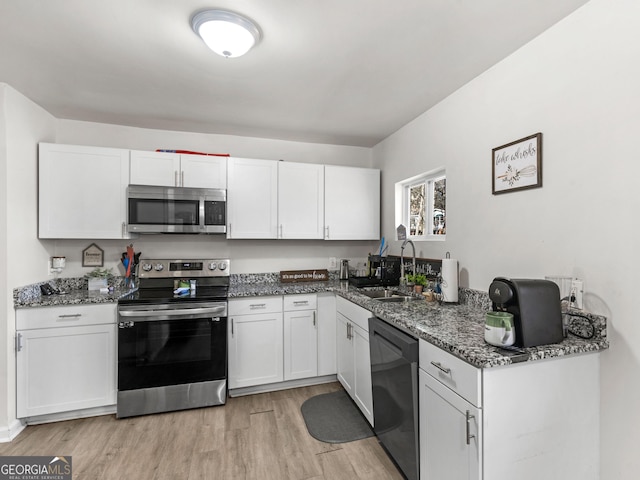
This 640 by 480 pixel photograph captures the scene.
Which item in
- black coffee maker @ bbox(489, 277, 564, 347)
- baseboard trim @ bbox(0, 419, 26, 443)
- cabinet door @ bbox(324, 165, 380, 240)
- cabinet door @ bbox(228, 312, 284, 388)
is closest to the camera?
black coffee maker @ bbox(489, 277, 564, 347)

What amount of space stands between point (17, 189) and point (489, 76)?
3427 mm

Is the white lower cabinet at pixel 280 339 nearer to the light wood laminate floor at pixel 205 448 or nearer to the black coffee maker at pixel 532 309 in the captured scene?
the light wood laminate floor at pixel 205 448

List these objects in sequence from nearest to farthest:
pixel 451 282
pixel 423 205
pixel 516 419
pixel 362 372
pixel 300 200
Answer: pixel 516 419
pixel 451 282
pixel 362 372
pixel 423 205
pixel 300 200

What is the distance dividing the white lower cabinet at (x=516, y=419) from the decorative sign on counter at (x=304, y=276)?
6.55 ft

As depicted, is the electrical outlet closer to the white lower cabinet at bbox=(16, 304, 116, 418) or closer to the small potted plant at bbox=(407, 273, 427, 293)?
the small potted plant at bbox=(407, 273, 427, 293)

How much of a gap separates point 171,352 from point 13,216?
151 cm

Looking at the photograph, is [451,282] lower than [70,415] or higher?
higher

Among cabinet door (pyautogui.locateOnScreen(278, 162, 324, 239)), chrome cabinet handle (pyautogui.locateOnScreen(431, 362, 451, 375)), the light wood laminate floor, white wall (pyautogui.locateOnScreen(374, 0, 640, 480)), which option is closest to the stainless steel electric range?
the light wood laminate floor

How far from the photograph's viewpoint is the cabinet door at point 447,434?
119cm

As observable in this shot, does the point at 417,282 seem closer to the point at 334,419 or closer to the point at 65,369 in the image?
the point at 334,419

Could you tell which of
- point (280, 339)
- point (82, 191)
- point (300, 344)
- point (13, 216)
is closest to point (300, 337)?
point (300, 344)

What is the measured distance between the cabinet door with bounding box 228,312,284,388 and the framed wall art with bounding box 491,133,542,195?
6.60ft

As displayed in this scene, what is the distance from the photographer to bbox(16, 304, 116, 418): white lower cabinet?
2191mm

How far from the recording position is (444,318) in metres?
1.74
